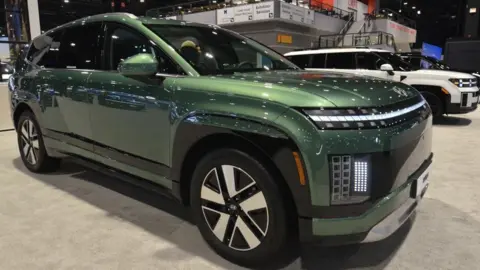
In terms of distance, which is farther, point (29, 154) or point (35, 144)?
point (29, 154)

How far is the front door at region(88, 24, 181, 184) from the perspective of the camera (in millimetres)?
2520

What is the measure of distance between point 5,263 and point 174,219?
113cm

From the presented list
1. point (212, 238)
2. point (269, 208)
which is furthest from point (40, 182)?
point (269, 208)

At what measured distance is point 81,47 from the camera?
11.1ft

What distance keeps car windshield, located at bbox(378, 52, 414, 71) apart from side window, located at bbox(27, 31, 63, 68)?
688 centimetres

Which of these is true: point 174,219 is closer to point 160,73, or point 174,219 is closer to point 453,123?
point 160,73

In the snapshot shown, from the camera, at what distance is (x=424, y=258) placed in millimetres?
2352

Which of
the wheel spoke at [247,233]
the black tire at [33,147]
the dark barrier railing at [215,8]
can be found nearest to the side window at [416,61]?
the dark barrier railing at [215,8]

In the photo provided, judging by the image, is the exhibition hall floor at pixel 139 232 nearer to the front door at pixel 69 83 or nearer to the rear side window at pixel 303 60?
the front door at pixel 69 83

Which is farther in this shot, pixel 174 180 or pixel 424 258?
pixel 174 180

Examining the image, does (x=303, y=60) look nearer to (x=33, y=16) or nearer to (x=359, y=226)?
(x=33, y=16)

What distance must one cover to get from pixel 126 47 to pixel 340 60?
263 inches

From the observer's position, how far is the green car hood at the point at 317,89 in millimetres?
1917

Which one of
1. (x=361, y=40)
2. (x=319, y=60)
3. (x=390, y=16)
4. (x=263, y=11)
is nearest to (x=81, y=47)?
(x=319, y=60)
